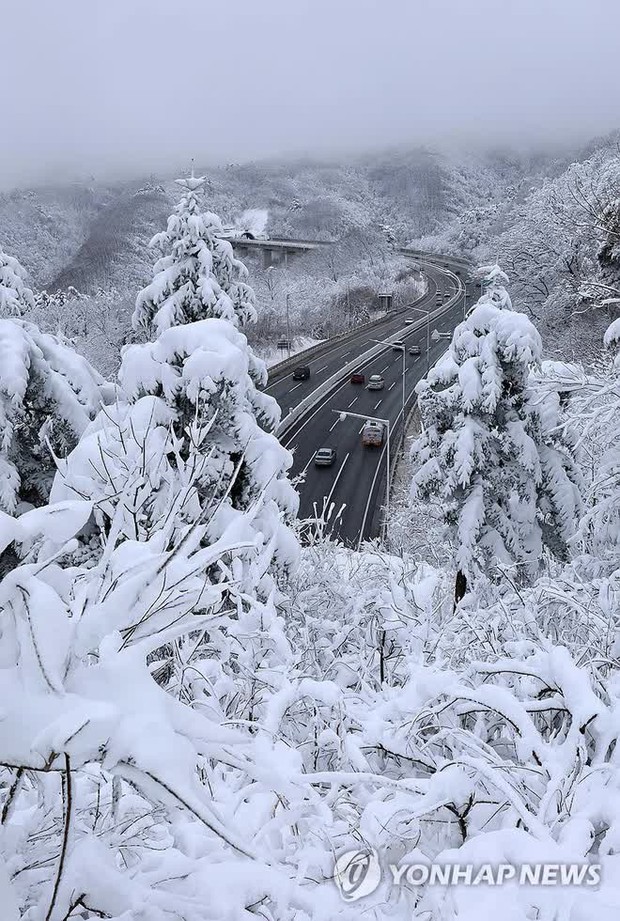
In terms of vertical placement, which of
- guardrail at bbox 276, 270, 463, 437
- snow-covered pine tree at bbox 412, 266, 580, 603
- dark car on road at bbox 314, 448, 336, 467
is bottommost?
dark car on road at bbox 314, 448, 336, 467

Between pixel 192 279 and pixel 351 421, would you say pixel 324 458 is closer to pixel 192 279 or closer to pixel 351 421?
pixel 351 421

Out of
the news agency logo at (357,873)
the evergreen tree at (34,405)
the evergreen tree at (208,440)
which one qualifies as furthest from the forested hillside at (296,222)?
the news agency logo at (357,873)

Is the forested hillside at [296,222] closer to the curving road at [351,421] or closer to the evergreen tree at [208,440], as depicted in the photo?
the curving road at [351,421]

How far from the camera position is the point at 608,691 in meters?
2.63

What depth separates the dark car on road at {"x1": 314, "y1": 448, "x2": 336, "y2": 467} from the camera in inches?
1222

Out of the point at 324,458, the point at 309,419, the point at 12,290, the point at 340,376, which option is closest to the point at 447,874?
the point at 12,290

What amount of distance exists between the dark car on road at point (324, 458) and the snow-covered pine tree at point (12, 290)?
18030mm

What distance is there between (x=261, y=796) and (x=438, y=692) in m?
0.87

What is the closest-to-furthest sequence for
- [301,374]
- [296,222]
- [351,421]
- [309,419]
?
1. [309,419]
2. [351,421]
3. [301,374]
4. [296,222]

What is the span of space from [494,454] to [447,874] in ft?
37.5

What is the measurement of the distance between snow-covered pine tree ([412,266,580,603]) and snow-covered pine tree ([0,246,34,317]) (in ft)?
27.0

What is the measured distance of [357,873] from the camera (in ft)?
6.13

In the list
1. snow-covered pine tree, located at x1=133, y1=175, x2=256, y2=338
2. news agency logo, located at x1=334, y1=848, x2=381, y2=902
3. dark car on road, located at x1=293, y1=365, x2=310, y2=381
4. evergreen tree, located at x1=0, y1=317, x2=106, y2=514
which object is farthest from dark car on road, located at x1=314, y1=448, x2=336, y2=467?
news agency logo, located at x1=334, y1=848, x2=381, y2=902

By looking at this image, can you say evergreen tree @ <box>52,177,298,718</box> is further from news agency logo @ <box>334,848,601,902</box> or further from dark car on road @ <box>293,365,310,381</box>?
dark car on road @ <box>293,365,310,381</box>
